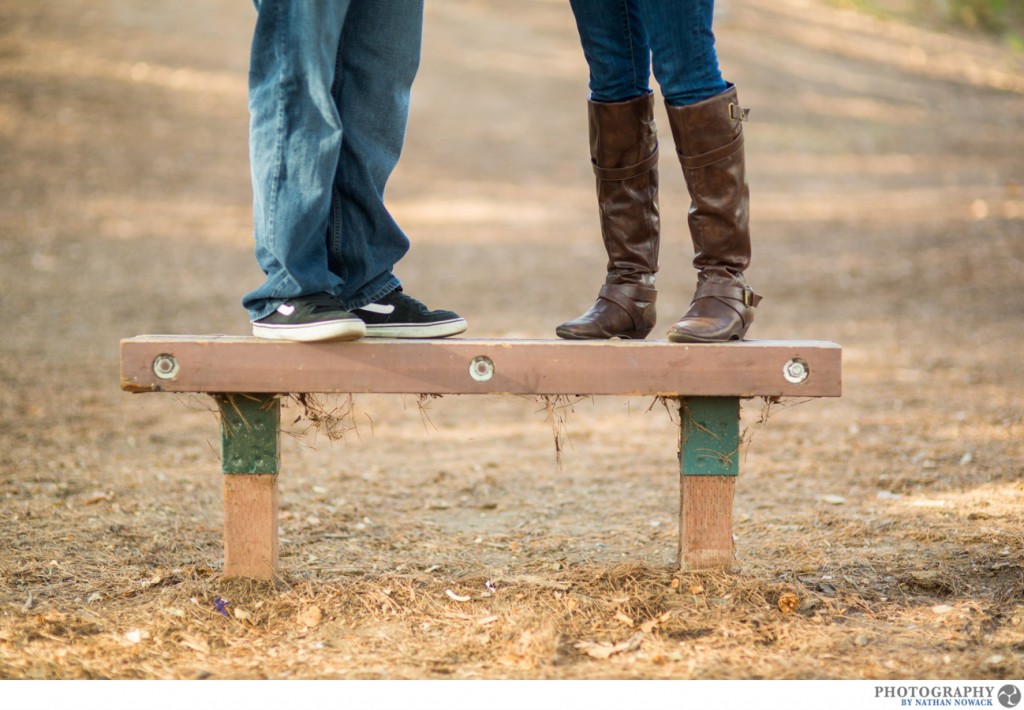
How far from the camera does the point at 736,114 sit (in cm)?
260

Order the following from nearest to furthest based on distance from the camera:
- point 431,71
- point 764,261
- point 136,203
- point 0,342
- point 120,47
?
1. point 0,342
2. point 764,261
3. point 136,203
4. point 120,47
5. point 431,71

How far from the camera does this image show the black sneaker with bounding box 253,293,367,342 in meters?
2.42

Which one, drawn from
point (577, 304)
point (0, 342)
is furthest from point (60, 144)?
point (577, 304)

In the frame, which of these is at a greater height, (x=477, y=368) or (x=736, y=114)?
(x=736, y=114)

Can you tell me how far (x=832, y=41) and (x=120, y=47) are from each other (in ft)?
40.2

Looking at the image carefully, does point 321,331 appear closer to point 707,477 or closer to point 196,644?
point 196,644

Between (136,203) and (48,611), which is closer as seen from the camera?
(48,611)

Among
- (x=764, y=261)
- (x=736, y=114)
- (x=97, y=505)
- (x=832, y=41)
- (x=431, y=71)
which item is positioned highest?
(x=832, y=41)

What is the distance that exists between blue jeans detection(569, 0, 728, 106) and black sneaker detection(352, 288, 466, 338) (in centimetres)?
73

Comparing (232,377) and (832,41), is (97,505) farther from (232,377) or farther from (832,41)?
(832,41)

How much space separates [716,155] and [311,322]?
108 centimetres
